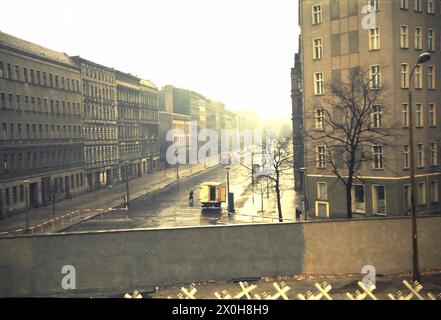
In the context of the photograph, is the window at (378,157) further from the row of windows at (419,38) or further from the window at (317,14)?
the window at (317,14)

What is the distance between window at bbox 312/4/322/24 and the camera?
4145 cm

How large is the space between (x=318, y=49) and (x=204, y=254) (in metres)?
27.6

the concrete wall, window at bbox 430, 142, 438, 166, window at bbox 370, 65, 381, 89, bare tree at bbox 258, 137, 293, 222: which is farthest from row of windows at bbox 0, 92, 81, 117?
window at bbox 430, 142, 438, 166

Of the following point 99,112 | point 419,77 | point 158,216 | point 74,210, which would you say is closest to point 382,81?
point 419,77

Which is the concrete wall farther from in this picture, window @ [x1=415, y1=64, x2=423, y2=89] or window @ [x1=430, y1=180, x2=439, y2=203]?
window @ [x1=415, y1=64, x2=423, y2=89]

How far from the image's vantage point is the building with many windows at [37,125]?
165 feet

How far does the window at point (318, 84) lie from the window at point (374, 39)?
17.1 ft

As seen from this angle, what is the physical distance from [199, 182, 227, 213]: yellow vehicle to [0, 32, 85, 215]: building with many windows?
618 inches

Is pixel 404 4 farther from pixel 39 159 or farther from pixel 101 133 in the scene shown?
pixel 101 133

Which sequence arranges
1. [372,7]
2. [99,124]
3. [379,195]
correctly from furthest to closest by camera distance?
[99,124]
[379,195]
[372,7]

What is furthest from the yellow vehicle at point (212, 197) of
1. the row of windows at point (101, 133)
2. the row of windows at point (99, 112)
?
the row of windows at point (99, 112)

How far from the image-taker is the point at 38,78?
189 feet

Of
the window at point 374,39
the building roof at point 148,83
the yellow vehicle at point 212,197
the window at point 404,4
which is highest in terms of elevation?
the building roof at point 148,83
